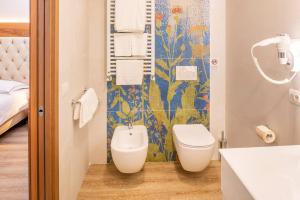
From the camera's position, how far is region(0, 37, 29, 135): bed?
3.64 metres

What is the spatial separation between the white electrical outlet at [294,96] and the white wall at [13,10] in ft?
13.1

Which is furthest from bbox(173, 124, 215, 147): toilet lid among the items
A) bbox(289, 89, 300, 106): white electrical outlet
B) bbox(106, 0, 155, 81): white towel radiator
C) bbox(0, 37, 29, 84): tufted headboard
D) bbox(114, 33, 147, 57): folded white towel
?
bbox(0, 37, 29, 84): tufted headboard

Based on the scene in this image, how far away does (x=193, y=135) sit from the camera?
2480 millimetres

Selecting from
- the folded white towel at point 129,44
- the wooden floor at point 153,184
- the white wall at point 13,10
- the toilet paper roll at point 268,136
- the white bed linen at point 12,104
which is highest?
the white wall at point 13,10

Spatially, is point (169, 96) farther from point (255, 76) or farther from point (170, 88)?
point (255, 76)

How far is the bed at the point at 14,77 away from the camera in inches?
143

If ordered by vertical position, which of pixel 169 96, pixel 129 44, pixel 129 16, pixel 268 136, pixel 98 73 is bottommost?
pixel 268 136

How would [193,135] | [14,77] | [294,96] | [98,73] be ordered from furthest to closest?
1. [14,77]
2. [98,73]
3. [193,135]
4. [294,96]

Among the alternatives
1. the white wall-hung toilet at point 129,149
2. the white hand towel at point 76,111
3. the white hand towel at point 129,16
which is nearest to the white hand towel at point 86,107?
the white hand towel at point 76,111

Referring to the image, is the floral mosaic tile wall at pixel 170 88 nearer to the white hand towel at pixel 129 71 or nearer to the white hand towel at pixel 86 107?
the white hand towel at pixel 129 71

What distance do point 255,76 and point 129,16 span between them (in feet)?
4.45

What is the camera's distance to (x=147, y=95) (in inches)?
109

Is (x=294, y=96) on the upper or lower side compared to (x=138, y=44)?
lower

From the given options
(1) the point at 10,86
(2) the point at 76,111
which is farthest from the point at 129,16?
(1) the point at 10,86
